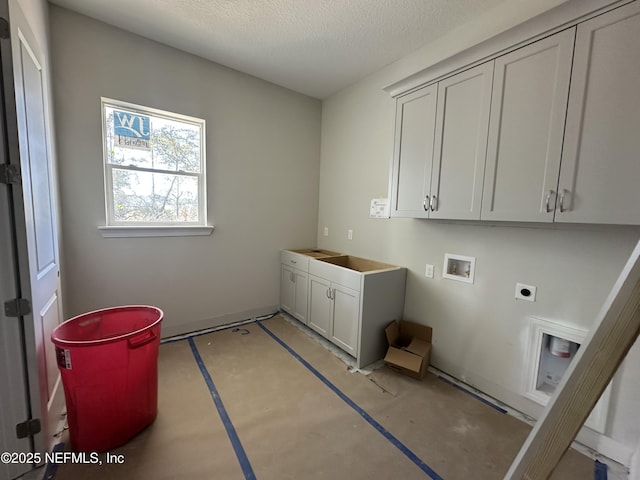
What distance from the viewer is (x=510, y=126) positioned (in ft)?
5.72

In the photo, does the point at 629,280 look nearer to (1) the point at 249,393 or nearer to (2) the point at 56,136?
(1) the point at 249,393

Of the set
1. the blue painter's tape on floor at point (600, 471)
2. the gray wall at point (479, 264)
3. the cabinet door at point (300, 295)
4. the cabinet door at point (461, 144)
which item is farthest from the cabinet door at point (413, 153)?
the blue painter's tape on floor at point (600, 471)

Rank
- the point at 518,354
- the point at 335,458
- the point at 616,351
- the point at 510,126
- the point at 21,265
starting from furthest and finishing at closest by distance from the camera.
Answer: the point at 518,354 < the point at 510,126 < the point at 335,458 < the point at 21,265 < the point at 616,351

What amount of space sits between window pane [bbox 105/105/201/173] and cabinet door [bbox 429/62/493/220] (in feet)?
7.96

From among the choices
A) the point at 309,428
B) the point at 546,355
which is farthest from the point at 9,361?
the point at 546,355

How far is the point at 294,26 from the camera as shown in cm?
229

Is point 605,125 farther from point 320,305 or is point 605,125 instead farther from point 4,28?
point 4,28

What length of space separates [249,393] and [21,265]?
1.61m

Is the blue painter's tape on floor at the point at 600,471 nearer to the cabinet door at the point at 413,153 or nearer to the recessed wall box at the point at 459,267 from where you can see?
the recessed wall box at the point at 459,267

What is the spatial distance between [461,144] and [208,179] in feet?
8.14

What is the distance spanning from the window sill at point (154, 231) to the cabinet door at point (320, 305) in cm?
133

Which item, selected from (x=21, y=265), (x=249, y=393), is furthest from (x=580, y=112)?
(x=21, y=265)

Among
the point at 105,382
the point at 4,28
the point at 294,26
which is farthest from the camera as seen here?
the point at 294,26

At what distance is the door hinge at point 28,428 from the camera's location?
1390 mm
